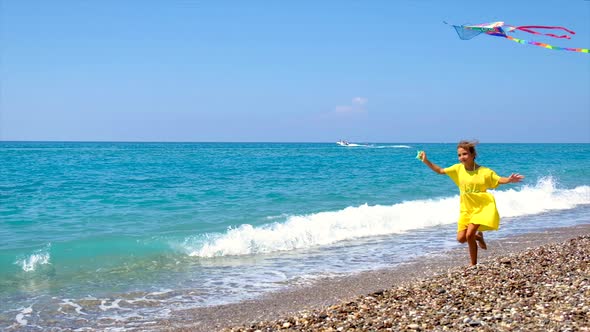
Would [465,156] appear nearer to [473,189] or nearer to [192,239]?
Result: [473,189]

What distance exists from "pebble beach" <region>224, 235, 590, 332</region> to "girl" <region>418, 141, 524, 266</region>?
58 centimetres

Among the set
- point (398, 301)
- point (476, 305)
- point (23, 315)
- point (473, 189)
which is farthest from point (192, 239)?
point (476, 305)

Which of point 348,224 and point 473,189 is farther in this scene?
point 348,224

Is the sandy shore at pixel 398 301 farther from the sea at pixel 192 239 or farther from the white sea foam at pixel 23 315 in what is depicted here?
the white sea foam at pixel 23 315

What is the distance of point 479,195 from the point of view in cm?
763

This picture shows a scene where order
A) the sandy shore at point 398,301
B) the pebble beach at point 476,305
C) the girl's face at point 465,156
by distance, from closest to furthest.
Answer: the pebble beach at point 476,305, the sandy shore at point 398,301, the girl's face at point 465,156

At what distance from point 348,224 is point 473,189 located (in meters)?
7.40

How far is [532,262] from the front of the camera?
7.78 meters

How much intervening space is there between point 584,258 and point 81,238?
32.7 feet

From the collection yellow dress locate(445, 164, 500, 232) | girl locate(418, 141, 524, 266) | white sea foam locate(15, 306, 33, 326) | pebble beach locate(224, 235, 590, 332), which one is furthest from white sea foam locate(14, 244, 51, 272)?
yellow dress locate(445, 164, 500, 232)

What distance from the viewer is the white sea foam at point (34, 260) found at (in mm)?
10312

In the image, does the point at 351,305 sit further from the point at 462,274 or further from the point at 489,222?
the point at 489,222

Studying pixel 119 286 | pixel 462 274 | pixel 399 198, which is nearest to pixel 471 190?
pixel 462 274

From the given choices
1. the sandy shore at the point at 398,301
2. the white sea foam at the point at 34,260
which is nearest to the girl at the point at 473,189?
the sandy shore at the point at 398,301
